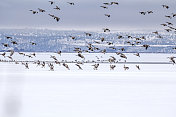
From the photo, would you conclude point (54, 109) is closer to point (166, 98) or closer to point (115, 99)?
point (115, 99)

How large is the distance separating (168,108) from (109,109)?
279cm

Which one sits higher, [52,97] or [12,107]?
[12,107]

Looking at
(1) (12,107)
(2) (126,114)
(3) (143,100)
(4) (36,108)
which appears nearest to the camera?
(1) (12,107)

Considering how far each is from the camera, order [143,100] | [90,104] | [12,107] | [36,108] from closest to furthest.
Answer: [12,107]
[36,108]
[90,104]
[143,100]

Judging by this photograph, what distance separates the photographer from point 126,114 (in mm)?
23984

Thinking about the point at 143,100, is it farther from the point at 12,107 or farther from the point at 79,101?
the point at 12,107

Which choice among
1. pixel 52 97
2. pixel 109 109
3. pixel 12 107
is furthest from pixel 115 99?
pixel 12 107

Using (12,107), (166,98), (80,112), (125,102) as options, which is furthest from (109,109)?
(12,107)

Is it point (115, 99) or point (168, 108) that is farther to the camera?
point (115, 99)

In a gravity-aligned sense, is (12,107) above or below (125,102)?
above

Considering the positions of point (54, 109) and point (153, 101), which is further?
point (153, 101)

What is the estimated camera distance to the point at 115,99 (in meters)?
31.3

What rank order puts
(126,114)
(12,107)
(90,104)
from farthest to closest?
1. (90,104)
2. (126,114)
3. (12,107)

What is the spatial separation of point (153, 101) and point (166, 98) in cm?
210
